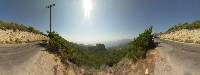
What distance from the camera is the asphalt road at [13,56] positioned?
40219 millimetres

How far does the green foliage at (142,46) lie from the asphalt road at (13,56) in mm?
13321

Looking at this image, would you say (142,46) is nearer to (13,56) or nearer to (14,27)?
(13,56)

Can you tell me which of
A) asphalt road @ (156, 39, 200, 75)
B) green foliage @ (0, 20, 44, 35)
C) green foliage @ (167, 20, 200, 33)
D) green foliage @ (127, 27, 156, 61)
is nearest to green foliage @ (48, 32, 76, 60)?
green foliage @ (127, 27, 156, 61)

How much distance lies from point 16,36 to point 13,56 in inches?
835

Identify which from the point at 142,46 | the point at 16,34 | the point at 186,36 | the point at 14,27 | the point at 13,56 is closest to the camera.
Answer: the point at 13,56

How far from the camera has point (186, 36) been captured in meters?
64.3

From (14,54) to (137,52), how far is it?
56.2ft

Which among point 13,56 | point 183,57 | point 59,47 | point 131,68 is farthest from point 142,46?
point 13,56

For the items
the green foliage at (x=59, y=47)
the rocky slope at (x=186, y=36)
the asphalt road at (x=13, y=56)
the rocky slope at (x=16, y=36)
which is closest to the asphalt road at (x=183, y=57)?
the rocky slope at (x=186, y=36)

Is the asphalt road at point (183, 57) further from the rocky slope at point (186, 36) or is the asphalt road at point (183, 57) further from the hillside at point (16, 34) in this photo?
the hillside at point (16, 34)

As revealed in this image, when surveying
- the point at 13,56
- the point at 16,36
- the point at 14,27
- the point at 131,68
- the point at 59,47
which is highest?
the point at 14,27

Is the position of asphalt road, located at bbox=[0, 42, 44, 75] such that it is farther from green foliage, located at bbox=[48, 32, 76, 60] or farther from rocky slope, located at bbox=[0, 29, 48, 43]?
rocky slope, located at bbox=[0, 29, 48, 43]

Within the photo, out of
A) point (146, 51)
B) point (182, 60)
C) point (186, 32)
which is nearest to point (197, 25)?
point (186, 32)

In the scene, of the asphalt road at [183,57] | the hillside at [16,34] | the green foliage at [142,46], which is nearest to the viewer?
the asphalt road at [183,57]
